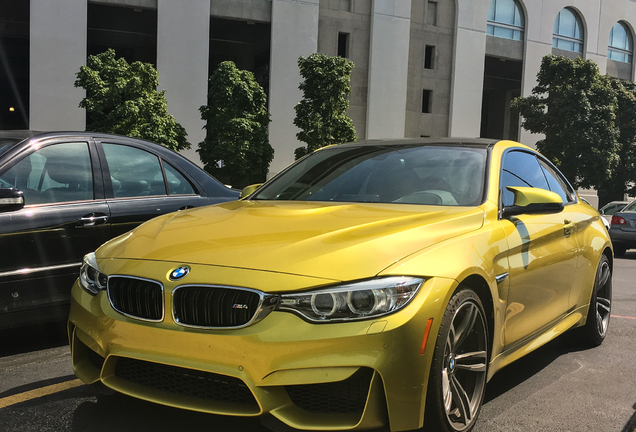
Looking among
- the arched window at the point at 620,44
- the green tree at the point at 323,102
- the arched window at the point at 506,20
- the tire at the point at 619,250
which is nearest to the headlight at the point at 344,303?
the tire at the point at 619,250

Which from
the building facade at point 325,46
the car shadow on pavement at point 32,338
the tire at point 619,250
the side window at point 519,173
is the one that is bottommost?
the tire at point 619,250

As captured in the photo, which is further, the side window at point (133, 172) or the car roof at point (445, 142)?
the side window at point (133, 172)

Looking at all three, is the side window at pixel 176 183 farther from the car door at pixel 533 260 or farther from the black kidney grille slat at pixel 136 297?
the car door at pixel 533 260

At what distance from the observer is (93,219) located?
4.46 metres

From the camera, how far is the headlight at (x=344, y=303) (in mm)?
2328

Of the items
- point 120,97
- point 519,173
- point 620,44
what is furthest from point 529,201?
point 620,44

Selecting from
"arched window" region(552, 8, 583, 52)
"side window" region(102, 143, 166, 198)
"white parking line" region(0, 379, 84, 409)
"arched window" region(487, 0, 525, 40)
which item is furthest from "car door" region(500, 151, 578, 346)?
"arched window" region(552, 8, 583, 52)

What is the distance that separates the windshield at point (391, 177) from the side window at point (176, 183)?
1196 millimetres

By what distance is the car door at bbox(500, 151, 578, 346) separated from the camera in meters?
3.26

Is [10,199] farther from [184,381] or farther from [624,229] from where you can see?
[624,229]

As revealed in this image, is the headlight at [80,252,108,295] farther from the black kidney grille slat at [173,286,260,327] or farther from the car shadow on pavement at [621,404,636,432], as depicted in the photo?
the car shadow on pavement at [621,404,636,432]

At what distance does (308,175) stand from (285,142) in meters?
25.9

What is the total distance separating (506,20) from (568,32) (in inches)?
204

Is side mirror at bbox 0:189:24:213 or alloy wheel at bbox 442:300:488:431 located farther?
side mirror at bbox 0:189:24:213
